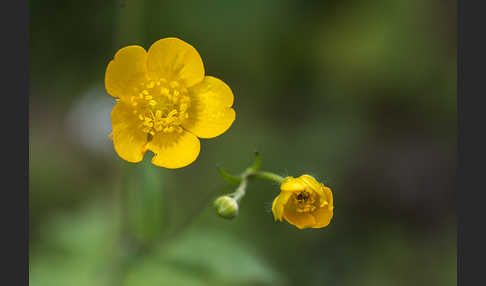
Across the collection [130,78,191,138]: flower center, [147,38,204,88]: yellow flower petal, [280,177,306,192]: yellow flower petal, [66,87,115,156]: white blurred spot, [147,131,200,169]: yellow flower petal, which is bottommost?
[280,177,306,192]: yellow flower petal

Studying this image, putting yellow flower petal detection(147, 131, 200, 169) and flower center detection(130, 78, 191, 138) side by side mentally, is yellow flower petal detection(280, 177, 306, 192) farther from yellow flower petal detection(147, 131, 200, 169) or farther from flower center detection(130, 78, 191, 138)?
flower center detection(130, 78, 191, 138)

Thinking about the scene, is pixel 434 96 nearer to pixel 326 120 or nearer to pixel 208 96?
pixel 326 120

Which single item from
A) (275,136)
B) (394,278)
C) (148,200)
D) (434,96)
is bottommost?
(394,278)

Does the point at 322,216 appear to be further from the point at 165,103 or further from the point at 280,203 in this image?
the point at 165,103

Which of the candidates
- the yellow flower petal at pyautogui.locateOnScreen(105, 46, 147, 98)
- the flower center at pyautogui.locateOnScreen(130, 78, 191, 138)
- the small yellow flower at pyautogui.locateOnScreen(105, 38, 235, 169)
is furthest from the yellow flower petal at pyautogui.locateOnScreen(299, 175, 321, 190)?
the yellow flower petal at pyautogui.locateOnScreen(105, 46, 147, 98)

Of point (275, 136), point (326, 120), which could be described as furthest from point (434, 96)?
point (275, 136)

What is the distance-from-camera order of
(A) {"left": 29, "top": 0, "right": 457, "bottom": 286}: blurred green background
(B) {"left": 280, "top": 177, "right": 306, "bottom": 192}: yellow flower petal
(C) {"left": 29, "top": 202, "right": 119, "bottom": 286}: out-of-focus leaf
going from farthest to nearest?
(A) {"left": 29, "top": 0, "right": 457, "bottom": 286}: blurred green background → (C) {"left": 29, "top": 202, "right": 119, "bottom": 286}: out-of-focus leaf → (B) {"left": 280, "top": 177, "right": 306, "bottom": 192}: yellow flower petal

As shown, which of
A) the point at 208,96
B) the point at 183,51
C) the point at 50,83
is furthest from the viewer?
the point at 50,83

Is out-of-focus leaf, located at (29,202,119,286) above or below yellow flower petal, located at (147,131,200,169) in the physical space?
below
